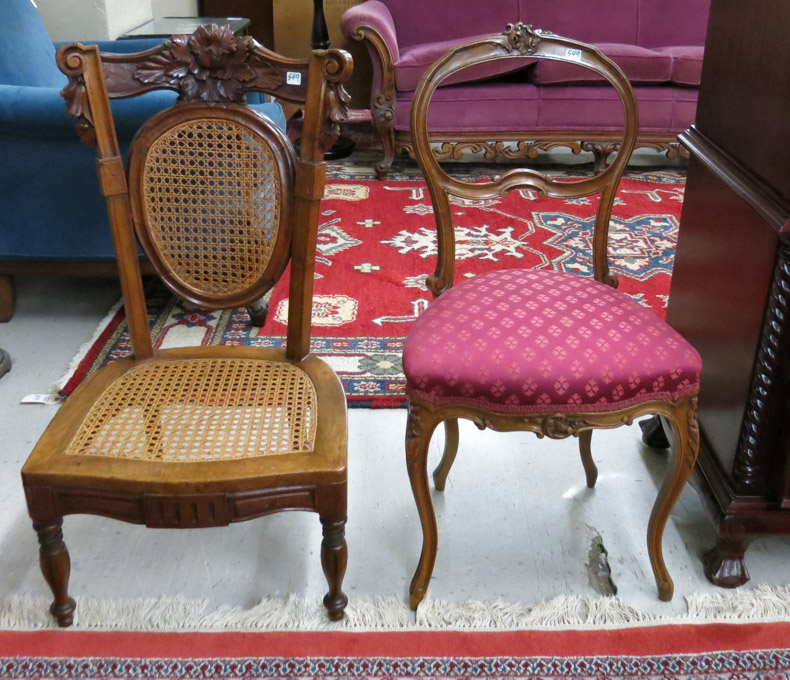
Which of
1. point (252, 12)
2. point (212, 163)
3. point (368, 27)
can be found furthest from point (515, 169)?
point (252, 12)

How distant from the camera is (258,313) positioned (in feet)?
8.37

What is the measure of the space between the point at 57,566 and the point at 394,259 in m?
1.87

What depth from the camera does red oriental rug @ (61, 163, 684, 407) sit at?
2.45m

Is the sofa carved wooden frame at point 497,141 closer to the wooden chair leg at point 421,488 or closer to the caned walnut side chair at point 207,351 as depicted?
the caned walnut side chair at point 207,351

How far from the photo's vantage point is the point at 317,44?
4133 mm

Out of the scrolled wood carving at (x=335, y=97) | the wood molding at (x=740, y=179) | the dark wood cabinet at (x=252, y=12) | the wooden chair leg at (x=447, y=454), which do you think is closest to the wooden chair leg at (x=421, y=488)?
the wooden chair leg at (x=447, y=454)

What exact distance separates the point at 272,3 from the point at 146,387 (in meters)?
3.88

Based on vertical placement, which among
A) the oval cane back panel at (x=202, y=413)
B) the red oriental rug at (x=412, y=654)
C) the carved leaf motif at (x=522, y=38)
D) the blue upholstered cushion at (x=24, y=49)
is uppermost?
the carved leaf motif at (x=522, y=38)

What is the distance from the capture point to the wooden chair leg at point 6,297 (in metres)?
2.63

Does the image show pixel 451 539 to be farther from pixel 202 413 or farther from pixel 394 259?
pixel 394 259

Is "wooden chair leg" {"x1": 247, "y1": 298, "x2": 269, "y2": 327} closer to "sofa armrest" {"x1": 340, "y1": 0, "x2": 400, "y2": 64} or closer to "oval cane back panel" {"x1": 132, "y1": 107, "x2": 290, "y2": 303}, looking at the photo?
"oval cane back panel" {"x1": 132, "y1": 107, "x2": 290, "y2": 303}

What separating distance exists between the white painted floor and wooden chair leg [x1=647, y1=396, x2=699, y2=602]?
53 millimetres

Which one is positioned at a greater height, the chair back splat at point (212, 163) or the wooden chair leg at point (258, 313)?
the chair back splat at point (212, 163)

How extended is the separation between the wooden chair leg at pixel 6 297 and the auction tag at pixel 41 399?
0.56m
